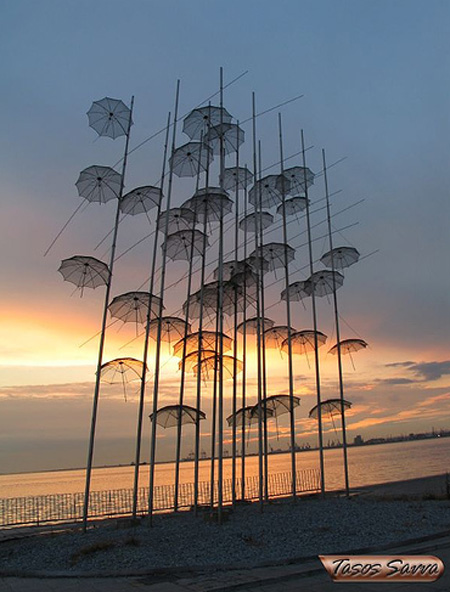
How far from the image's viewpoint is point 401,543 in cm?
1339

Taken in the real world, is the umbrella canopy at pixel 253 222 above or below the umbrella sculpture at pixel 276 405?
above

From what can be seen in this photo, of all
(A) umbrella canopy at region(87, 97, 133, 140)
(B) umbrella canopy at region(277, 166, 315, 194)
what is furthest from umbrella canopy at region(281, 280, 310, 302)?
(A) umbrella canopy at region(87, 97, 133, 140)

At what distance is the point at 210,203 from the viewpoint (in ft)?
70.4

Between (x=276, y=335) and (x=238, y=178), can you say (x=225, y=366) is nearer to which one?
(x=276, y=335)

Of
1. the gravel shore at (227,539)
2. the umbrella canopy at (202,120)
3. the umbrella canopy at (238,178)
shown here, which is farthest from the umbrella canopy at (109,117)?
the gravel shore at (227,539)

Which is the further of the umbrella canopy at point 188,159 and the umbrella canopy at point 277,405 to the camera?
the umbrella canopy at point 188,159

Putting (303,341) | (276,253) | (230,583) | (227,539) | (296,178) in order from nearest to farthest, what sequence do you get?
(230,583) < (227,539) < (276,253) < (303,341) < (296,178)

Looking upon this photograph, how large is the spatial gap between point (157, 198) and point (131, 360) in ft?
22.4

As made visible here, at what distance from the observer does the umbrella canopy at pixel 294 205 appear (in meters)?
25.8

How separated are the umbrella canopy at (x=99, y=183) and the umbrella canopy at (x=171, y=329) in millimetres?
5748

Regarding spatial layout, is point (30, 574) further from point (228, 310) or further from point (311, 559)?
point (228, 310)

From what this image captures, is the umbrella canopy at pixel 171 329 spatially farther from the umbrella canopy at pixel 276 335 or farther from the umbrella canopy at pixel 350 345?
the umbrella canopy at pixel 350 345

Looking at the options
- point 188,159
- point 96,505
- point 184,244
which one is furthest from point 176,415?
point 96,505

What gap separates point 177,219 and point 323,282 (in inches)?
333
